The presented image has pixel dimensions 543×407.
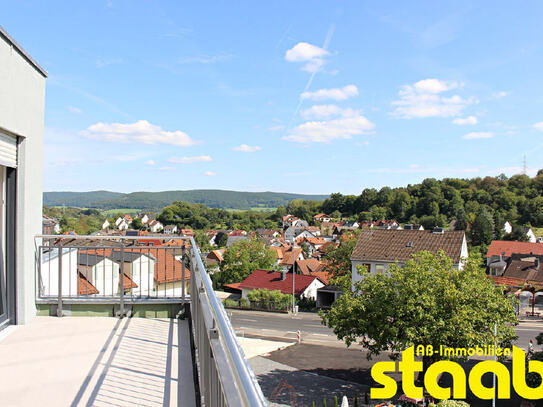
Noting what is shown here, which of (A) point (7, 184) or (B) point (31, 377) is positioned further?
(A) point (7, 184)

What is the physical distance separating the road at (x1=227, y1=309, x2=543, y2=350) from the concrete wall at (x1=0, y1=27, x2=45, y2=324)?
2121 cm

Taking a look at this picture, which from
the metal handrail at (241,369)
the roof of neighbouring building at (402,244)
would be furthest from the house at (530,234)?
the metal handrail at (241,369)

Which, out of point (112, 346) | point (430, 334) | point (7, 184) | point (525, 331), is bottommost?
point (525, 331)

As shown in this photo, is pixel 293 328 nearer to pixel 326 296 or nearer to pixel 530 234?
pixel 326 296

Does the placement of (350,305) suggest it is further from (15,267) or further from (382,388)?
(15,267)

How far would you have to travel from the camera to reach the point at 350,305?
1599 centimetres

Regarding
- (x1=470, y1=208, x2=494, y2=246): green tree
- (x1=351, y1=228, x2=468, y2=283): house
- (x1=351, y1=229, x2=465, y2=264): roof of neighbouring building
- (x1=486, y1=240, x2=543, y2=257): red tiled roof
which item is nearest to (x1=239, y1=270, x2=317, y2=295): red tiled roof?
(x1=351, y1=228, x2=468, y2=283): house

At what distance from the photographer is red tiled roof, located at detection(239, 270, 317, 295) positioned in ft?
130

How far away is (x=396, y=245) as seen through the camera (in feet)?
112

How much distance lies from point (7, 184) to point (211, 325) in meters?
3.91

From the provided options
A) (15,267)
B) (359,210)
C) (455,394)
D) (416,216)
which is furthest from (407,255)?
(359,210)

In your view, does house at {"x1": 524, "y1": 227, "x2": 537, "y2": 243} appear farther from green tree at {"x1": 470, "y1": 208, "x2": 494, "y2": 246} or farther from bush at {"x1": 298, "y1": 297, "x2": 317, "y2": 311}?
bush at {"x1": 298, "y1": 297, "x2": 317, "y2": 311}

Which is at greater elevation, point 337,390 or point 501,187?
point 501,187

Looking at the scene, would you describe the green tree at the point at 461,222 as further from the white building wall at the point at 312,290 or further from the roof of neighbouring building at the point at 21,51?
the roof of neighbouring building at the point at 21,51
